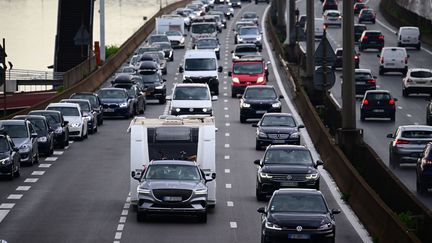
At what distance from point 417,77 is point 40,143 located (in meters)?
30.2

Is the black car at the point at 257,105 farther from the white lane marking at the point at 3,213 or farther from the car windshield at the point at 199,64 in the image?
the white lane marking at the point at 3,213

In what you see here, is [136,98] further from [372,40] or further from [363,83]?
[372,40]

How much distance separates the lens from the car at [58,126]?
4916 cm

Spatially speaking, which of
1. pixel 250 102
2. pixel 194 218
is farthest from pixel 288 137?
pixel 194 218

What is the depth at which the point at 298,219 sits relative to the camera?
87.5ft

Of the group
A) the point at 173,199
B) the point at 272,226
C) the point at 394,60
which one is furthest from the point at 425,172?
the point at 394,60

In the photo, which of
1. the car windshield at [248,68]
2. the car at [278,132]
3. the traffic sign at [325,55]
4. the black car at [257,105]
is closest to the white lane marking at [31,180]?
the car at [278,132]

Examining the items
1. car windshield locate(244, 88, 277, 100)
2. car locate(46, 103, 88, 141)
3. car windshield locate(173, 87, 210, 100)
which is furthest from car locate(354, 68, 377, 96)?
car locate(46, 103, 88, 141)

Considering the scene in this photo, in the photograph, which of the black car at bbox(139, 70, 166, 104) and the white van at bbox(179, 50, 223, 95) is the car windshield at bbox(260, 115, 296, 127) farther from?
the white van at bbox(179, 50, 223, 95)

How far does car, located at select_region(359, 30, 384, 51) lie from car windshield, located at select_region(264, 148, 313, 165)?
219ft

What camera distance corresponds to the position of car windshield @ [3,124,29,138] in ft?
141

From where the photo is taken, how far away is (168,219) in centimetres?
3250

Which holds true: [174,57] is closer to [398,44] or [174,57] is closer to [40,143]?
[398,44]

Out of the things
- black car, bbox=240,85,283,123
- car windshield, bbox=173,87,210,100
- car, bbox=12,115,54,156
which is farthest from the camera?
black car, bbox=240,85,283,123
